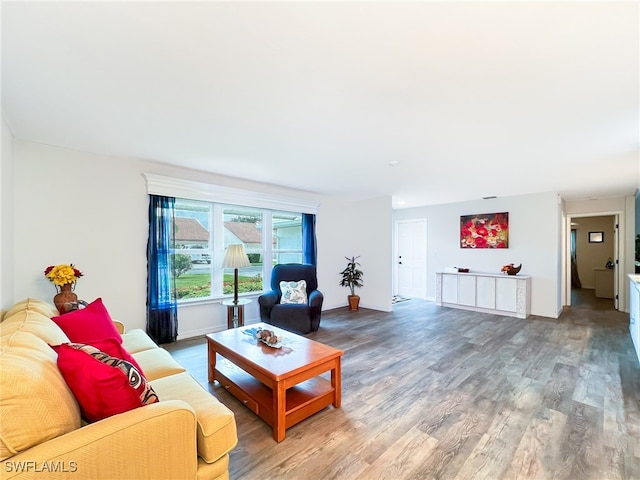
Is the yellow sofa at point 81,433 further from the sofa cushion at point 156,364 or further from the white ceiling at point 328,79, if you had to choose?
the white ceiling at point 328,79

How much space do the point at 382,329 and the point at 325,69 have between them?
3.80 m

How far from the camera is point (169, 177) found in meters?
3.77

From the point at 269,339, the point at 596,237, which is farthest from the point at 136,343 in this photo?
the point at 596,237

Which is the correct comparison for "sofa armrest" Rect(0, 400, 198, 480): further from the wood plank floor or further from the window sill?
the window sill

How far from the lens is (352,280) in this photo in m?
5.95

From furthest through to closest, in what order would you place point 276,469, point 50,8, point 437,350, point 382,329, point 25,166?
point 382,329 < point 437,350 < point 25,166 < point 276,469 < point 50,8

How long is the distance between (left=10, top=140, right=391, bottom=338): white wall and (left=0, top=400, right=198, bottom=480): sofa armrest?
7.99 ft

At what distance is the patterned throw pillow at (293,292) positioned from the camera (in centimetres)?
445

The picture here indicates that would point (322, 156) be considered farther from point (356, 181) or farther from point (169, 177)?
point (169, 177)

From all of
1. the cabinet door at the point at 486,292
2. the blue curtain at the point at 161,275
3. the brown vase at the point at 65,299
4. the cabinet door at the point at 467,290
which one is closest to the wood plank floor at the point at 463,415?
the blue curtain at the point at 161,275

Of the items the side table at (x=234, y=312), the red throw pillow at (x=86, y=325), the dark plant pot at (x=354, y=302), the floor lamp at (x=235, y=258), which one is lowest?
the dark plant pot at (x=354, y=302)

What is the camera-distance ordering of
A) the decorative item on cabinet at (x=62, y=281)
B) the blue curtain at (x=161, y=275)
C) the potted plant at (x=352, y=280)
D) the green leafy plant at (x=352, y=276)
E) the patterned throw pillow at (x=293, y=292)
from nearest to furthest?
1. the decorative item on cabinet at (x=62, y=281)
2. the blue curtain at (x=161, y=275)
3. the patterned throw pillow at (x=293, y=292)
4. the potted plant at (x=352, y=280)
5. the green leafy plant at (x=352, y=276)

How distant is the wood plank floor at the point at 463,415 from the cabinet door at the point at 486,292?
154 centimetres

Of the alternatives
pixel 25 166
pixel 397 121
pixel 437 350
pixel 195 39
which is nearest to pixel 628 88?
pixel 397 121
